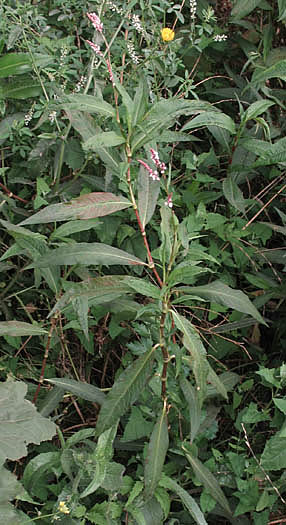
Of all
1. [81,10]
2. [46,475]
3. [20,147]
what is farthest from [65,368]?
[81,10]

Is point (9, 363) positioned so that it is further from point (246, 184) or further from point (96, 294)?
point (246, 184)

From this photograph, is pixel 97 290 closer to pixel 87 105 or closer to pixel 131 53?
pixel 87 105

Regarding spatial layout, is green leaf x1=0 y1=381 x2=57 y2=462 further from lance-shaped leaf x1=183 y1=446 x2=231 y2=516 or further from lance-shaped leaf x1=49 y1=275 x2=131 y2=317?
lance-shaped leaf x1=183 y1=446 x2=231 y2=516

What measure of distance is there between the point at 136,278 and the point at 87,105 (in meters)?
0.49

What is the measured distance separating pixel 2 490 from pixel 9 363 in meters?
0.73

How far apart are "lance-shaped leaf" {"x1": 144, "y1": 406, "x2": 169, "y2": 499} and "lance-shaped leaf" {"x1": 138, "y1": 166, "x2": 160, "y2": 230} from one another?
60 centimetres

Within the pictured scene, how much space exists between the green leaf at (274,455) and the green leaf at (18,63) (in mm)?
1507

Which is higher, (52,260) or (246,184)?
(52,260)

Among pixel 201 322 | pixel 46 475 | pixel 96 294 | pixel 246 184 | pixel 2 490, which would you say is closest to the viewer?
pixel 2 490

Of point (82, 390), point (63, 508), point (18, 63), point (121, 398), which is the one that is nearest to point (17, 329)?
point (82, 390)

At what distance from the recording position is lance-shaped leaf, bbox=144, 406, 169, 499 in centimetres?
178

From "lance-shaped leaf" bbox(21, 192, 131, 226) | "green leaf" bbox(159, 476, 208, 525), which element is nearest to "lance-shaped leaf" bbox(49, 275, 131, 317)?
"lance-shaped leaf" bbox(21, 192, 131, 226)

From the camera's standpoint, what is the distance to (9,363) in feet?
7.46

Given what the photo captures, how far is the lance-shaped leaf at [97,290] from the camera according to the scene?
1679mm
